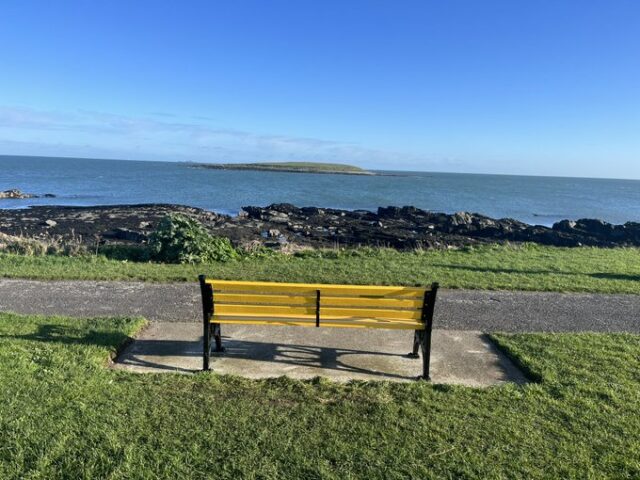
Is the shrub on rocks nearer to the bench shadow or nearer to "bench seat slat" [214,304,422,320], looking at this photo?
the bench shadow

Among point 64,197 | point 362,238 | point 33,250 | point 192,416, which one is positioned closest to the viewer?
point 192,416

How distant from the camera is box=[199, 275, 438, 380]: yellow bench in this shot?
505cm

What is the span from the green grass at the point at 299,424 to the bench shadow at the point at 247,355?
0.36m

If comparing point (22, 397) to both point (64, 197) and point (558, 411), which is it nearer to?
point (558, 411)

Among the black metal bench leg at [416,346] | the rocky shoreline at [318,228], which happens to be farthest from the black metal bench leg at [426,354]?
the rocky shoreline at [318,228]

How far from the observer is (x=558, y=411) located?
169 inches

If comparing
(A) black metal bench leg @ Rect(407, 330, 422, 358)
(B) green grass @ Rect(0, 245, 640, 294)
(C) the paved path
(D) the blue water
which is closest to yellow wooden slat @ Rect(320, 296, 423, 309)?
(A) black metal bench leg @ Rect(407, 330, 422, 358)

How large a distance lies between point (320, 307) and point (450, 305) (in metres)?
3.64

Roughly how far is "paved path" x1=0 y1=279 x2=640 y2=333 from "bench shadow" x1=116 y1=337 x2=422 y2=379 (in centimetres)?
118

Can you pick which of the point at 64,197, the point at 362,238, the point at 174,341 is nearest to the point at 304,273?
the point at 174,341

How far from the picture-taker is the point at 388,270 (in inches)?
419

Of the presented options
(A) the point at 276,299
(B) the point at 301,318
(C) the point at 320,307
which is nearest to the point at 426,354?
(C) the point at 320,307

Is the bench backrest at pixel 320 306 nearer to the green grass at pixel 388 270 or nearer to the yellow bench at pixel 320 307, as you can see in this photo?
the yellow bench at pixel 320 307

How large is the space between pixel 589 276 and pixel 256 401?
29.6ft
